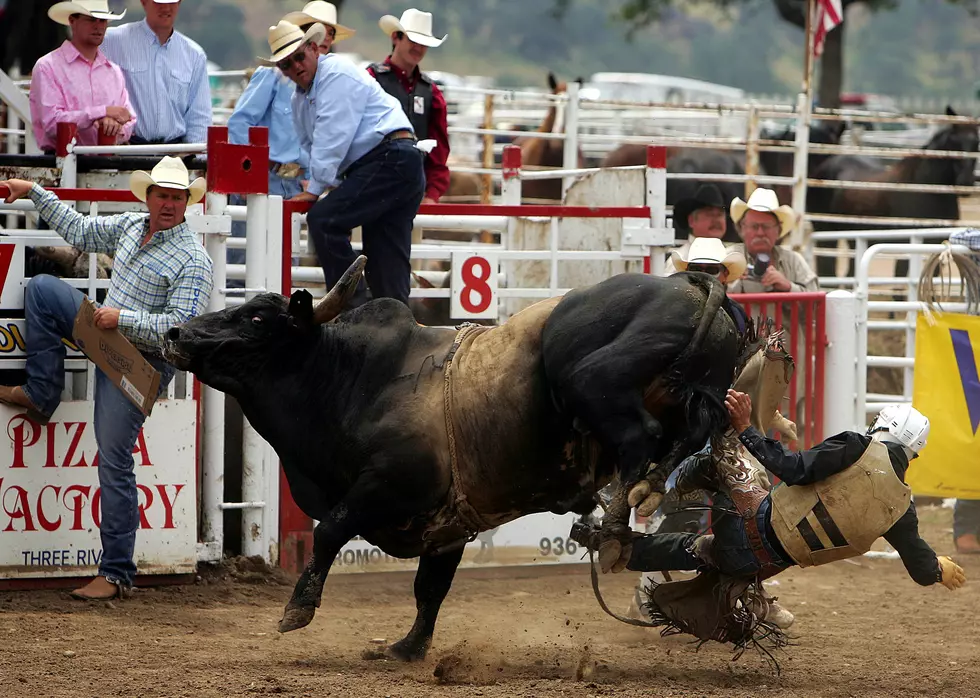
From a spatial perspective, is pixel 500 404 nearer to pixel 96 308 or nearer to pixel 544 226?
pixel 96 308

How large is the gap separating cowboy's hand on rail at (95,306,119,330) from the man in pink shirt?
71.6 inches

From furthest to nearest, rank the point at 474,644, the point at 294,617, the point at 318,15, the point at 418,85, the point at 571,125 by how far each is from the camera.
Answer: the point at 571,125 → the point at 418,85 → the point at 318,15 → the point at 474,644 → the point at 294,617

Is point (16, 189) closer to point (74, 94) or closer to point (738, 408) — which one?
point (74, 94)

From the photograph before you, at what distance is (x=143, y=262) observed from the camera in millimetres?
6617

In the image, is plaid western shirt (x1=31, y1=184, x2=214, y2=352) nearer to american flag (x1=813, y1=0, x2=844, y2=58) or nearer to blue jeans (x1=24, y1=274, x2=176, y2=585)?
blue jeans (x1=24, y1=274, x2=176, y2=585)

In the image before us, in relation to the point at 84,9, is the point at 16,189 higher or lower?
lower

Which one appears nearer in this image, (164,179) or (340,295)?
(340,295)

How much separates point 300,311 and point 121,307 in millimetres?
1289

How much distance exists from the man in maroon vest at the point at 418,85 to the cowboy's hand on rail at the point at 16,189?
2.74 m

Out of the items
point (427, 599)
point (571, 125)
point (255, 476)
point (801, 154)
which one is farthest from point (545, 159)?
point (427, 599)

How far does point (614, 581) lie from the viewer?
8164 millimetres

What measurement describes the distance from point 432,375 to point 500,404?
12.9 inches

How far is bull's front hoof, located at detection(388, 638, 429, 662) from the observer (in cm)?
605

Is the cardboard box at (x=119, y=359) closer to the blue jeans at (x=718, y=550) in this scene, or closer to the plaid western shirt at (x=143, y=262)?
the plaid western shirt at (x=143, y=262)
